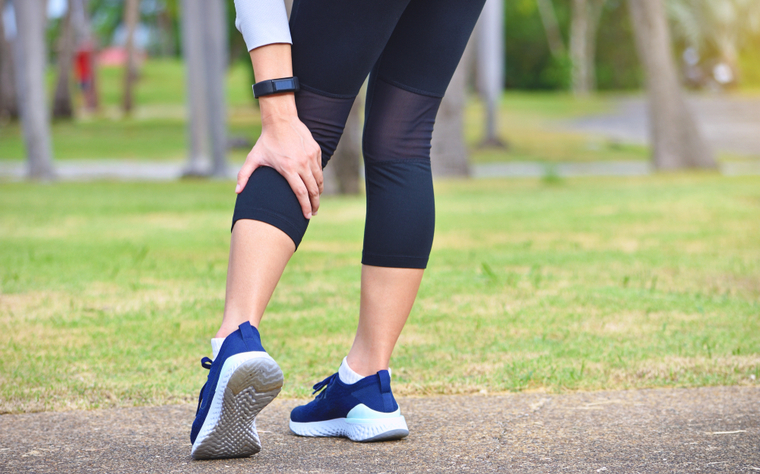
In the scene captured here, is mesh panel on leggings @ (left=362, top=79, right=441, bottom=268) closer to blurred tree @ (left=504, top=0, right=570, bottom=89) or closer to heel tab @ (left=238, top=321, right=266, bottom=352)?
heel tab @ (left=238, top=321, right=266, bottom=352)

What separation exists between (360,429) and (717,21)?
135 ft

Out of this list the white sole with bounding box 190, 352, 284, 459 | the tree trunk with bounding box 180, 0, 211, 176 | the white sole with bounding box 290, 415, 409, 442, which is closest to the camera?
the white sole with bounding box 190, 352, 284, 459

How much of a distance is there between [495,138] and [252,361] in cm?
1720

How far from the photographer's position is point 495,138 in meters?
18.4

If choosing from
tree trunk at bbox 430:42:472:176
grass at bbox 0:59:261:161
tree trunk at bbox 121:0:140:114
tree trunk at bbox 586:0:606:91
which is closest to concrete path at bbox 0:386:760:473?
tree trunk at bbox 430:42:472:176

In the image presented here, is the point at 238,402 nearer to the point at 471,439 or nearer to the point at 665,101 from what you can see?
the point at 471,439

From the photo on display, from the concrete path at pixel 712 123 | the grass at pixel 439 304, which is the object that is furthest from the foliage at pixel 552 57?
the grass at pixel 439 304

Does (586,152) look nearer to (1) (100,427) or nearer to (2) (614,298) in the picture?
(2) (614,298)

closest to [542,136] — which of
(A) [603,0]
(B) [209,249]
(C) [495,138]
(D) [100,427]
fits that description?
(C) [495,138]

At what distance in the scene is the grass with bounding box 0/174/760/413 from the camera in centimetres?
236

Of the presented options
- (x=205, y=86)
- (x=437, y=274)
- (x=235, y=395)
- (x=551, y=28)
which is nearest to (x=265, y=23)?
(x=235, y=395)

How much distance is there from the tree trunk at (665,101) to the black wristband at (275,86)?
10.8 meters

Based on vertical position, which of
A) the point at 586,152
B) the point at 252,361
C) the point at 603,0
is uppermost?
the point at 603,0

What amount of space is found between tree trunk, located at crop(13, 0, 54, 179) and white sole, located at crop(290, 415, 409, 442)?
9.78 m
